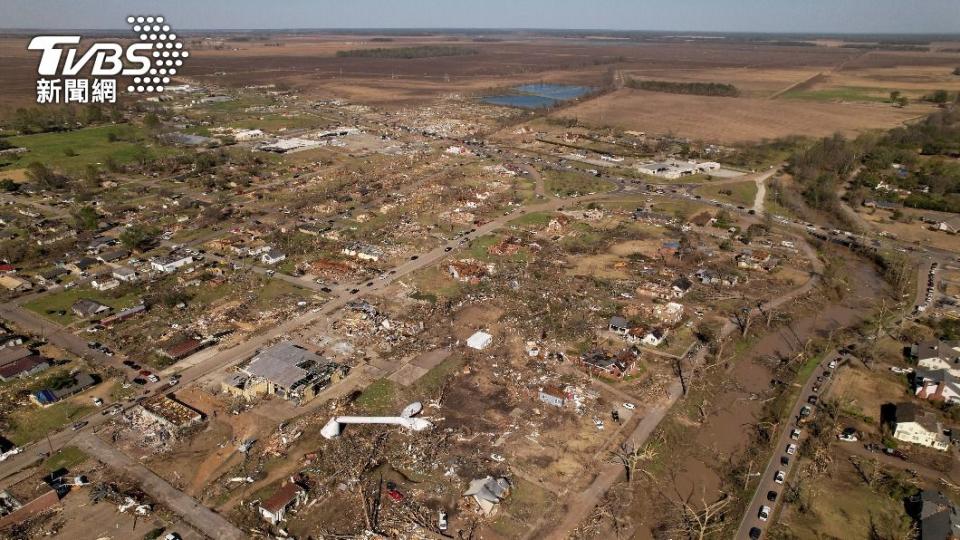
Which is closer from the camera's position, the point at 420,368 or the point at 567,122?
the point at 420,368

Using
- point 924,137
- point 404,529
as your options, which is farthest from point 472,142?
point 404,529

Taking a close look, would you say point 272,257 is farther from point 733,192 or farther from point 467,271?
point 733,192

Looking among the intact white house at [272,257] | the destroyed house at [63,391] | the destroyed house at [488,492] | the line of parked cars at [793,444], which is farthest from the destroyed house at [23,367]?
the line of parked cars at [793,444]

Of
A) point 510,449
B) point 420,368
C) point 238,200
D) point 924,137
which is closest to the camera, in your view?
point 510,449

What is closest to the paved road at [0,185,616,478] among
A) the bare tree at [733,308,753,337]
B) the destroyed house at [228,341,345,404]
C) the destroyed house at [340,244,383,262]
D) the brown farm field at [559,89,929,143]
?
the destroyed house at [228,341,345,404]

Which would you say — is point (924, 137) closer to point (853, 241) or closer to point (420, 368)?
point (853, 241)

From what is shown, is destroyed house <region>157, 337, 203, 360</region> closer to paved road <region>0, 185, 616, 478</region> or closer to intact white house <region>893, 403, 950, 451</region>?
paved road <region>0, 185, 616, 478</region>

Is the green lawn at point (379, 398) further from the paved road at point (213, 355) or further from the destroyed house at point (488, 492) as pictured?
the paved road at point (213, 355)
